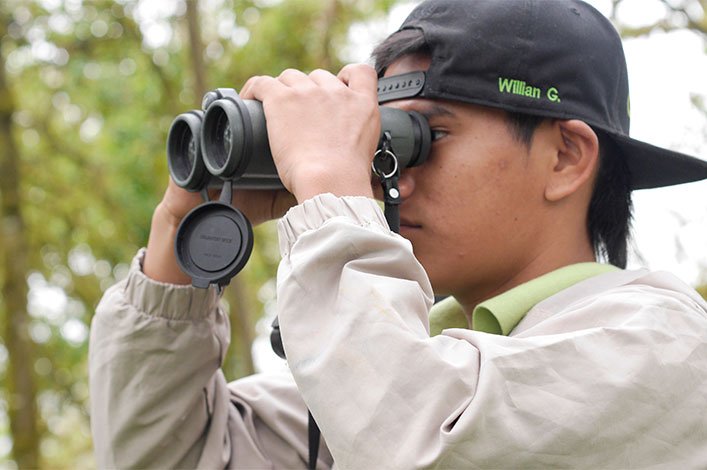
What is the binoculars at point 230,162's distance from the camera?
5.51 ft

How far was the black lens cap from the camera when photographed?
5.47 feet

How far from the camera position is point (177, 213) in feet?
6.90

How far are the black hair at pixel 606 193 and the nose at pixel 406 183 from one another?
0.75ft

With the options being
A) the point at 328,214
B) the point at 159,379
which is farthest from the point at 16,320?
the point at 328,214

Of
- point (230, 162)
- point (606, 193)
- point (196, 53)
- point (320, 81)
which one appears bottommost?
point (606, 193)

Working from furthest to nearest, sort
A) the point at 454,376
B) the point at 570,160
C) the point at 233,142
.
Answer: the point at 570,160 → the point at 233,142 → the point at 454,376

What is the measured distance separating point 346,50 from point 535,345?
192 inches

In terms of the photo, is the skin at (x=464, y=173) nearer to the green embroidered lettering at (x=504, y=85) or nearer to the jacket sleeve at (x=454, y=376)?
the green embroidered lettering at (x=504, y=85)

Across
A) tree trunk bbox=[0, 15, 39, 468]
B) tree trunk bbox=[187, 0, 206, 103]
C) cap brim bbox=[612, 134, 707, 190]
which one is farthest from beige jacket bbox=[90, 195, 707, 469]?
tree trunk bbox=[0, 15, 39, 468]

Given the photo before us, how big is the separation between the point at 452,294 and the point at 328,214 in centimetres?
55

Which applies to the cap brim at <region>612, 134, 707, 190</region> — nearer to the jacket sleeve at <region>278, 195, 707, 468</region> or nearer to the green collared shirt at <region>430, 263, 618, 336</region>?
the green collared shirt at <region>430, 263, 618, 336</region>

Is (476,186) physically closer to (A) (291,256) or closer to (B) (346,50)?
(A) (291,256)

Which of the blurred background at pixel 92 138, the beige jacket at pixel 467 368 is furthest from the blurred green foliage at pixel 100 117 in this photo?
the beige jacket at pixel 467 368

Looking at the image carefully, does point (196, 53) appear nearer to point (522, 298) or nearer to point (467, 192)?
point (467, 192)
